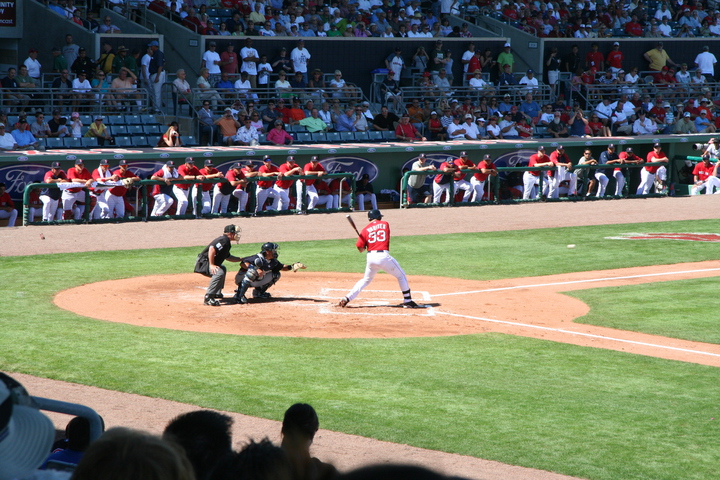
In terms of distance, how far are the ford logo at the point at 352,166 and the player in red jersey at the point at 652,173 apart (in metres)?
8.25

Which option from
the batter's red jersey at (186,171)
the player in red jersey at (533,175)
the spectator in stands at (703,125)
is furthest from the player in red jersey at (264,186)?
the spectator in stands at (703,125)

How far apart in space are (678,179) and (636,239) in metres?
9.36

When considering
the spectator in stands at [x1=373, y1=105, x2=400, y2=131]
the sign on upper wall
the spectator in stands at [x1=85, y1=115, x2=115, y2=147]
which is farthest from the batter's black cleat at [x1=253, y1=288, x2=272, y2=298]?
the sign on upper wall

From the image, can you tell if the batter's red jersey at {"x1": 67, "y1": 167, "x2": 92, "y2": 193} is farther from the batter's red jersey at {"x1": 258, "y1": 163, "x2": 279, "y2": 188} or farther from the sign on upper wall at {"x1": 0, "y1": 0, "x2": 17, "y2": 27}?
the sign on upper wall at {"x1": 0, "y1": 0, "x2": 17, "y2": 27}

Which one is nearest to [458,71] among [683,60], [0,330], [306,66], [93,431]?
[306,66]

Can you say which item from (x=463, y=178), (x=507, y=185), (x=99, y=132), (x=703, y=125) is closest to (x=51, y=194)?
(x=99, y=132)

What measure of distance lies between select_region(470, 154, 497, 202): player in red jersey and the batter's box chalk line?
9926 mm

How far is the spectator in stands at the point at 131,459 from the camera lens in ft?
7.17

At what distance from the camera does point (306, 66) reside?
26.9 m

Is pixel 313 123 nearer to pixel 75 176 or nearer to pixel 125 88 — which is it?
pixel 125 88

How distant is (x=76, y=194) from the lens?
19.6 meters

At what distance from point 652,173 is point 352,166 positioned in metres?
9.28

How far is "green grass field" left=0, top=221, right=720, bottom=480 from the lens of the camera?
7.25m

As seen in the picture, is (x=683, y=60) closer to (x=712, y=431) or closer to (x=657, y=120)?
(x=657, y=120)
